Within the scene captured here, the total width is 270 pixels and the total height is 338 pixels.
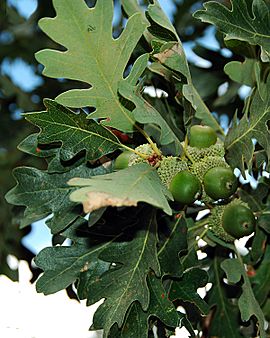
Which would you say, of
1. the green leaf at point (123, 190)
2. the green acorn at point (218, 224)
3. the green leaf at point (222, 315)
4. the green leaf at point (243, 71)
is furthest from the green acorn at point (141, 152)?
the green leaf at point (222, 315)

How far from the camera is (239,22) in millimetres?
1335

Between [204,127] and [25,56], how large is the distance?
1.65 metres

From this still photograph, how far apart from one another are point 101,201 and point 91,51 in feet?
1.33

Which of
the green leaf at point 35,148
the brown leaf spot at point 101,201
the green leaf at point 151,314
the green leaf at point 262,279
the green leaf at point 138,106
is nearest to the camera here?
the brown leaf spot at point 101,201

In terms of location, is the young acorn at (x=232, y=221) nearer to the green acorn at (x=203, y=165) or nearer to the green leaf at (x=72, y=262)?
the green acorn at (x=203, y=165)

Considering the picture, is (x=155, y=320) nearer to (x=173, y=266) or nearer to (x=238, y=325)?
(x=173, y=266)

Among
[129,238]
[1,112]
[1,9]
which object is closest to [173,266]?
[129,238]

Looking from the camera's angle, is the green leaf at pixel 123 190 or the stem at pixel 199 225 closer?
the green leaf at pixel 123 190

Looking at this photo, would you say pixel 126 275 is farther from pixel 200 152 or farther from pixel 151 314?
pixel 200 152

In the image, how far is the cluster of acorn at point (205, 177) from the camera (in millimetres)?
1339

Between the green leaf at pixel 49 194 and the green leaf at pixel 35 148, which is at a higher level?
the green leaf at pixel 35 148

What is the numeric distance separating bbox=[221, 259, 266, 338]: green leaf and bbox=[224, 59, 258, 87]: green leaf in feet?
1.29

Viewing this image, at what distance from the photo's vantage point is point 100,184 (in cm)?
104

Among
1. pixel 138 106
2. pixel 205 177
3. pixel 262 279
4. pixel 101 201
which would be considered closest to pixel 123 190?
pixel 101 201
